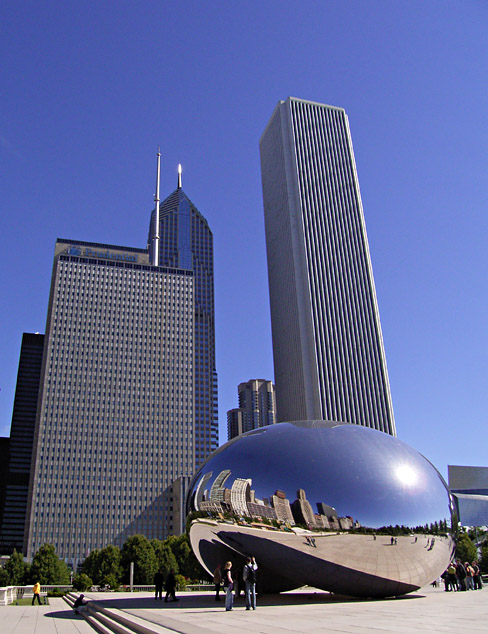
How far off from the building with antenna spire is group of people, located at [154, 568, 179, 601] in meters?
118

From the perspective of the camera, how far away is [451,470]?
16500cm

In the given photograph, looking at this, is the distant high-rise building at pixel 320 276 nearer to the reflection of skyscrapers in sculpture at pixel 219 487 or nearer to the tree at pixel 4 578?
the tree at pixel 4 578

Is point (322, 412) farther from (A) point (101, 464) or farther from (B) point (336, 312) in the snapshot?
(A) point (101, 464)

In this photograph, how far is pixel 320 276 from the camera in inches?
4616

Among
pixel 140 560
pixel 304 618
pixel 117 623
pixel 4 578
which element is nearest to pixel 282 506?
pixel 304 618

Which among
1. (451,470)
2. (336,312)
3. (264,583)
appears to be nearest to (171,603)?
(264,583)

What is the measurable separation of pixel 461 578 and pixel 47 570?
72123mm

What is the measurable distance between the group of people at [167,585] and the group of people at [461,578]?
35.0 ft

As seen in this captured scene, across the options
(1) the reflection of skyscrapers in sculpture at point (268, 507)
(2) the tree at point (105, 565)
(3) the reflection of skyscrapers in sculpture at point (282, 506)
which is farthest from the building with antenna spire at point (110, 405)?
(3) the reflection of skyscrapers in sculpture at point (282, 506)

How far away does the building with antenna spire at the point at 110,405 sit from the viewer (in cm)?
13038

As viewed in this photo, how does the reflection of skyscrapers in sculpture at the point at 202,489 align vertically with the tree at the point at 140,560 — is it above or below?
above

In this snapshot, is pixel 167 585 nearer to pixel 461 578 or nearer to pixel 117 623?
pixel 117 623

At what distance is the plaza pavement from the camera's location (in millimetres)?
10203

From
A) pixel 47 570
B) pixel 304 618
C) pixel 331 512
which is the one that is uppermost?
pixel 331 512
